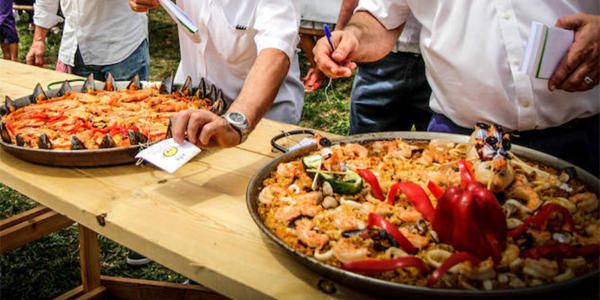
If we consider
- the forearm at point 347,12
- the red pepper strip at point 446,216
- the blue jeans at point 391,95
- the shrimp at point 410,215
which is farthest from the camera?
→ the forearm at point 347,12

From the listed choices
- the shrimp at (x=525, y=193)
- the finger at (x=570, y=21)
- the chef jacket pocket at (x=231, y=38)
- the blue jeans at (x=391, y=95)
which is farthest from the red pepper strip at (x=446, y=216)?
the blue jeans at (x=391, y=95)

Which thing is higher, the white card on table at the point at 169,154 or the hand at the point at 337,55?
the hand at the point at 337,55

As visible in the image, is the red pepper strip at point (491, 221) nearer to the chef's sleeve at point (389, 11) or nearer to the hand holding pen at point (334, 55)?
the hand holding pen at point (334, 55)

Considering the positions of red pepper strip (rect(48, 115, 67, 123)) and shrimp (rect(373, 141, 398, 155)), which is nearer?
shrimp (rect(373, 141, 398, 155))

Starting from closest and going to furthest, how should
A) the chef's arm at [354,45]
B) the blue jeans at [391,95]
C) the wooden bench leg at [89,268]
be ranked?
the chef's arm at [354,45] < the wooden bench leg at [89,268] < the blue jeans at [391,95]

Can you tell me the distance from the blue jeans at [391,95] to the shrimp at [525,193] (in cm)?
156

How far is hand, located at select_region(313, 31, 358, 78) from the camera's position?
178cm

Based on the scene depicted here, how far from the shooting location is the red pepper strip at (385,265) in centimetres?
111

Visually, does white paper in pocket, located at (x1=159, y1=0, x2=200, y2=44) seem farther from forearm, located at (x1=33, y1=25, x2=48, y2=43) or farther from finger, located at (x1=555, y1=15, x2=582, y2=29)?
forearm, located at (x1=33, y1=25, x2=48, y2=43)

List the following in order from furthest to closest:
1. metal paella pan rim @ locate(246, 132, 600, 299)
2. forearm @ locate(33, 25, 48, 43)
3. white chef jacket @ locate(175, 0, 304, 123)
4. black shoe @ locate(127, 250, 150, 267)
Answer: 1. forearm @ locate(33, 25, 48, 43)
2. black shoe @ locate(127, 250, 150, 267)
3. white chef jacket @ locate(175, 0, 304, 123)
4. metal paella pan rim @ locate(246, 132, 600, 299)

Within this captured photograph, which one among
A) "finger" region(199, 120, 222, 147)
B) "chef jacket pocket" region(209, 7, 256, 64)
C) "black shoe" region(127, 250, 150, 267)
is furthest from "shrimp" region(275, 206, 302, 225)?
"black shoe" region(127, 250, 150, 267)

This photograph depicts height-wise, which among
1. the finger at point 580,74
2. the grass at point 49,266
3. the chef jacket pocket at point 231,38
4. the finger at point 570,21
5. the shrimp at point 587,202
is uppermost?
the finger at point 570,21

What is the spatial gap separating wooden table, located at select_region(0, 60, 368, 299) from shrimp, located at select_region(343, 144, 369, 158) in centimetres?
36

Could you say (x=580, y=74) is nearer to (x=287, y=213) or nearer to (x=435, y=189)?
(x=435, y=189)
